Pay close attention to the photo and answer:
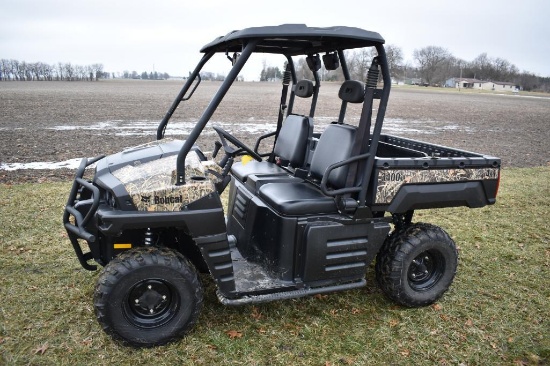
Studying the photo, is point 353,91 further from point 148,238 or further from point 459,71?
point 459,71

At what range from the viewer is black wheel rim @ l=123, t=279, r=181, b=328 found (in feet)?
10.7

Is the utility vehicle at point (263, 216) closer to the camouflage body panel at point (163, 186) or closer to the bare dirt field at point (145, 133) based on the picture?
the camouflage body panel at point (163, 186)

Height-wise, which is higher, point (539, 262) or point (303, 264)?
point (303, 264)

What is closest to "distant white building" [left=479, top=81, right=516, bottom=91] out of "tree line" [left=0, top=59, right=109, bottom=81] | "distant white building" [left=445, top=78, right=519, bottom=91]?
"distant white building" [left=445, top=78, right=519, bottom=91]

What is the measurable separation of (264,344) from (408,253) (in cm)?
146

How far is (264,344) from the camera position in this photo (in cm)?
346

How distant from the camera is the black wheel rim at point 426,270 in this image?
416 cm

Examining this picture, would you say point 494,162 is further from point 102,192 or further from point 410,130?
point 410,130

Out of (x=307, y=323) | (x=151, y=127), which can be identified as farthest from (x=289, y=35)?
(x=151, y=127)

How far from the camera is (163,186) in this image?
3.12 metres

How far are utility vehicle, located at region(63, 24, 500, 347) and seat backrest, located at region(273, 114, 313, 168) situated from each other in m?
0.31

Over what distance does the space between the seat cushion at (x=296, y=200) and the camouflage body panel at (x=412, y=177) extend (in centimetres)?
40

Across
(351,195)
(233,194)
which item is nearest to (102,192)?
(233,194)

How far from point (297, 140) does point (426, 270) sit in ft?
5.82
